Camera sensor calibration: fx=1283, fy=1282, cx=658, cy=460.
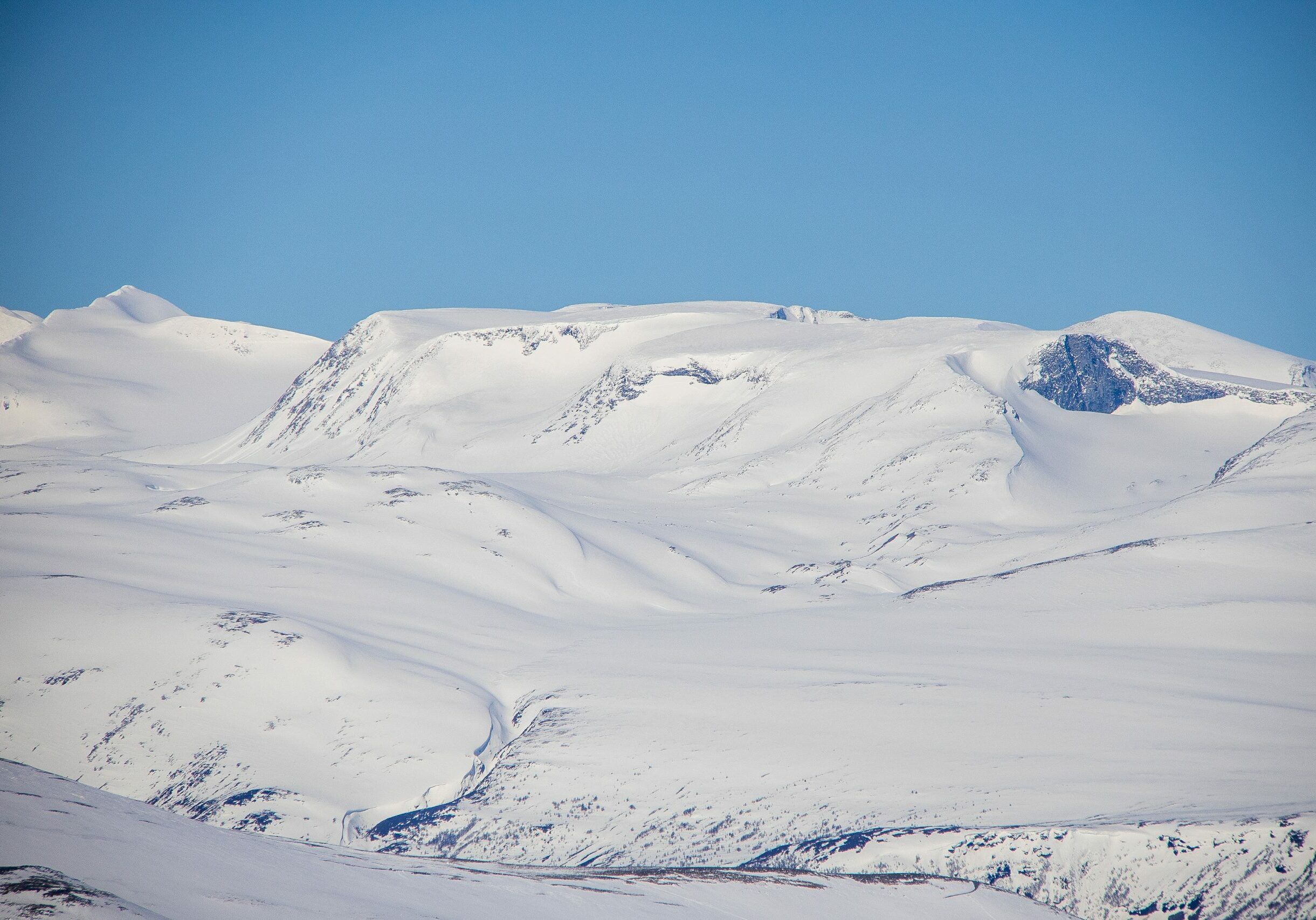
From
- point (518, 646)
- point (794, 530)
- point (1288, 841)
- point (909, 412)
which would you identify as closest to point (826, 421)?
point (909, 412)

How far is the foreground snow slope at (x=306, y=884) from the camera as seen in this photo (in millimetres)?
28781

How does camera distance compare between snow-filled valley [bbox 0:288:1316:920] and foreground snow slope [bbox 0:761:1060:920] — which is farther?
snow-filled valley [bbox 0:288:1316:920]

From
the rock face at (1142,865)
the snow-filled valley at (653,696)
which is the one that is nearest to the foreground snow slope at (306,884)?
the snow-filled valley at (653,696)

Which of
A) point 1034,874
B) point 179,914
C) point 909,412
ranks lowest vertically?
point 1034,874

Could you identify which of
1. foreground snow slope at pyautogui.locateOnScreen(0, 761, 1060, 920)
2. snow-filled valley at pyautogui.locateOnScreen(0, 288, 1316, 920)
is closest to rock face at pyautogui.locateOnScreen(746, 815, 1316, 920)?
snow-filled valley at pyautogui.locateOnScreen(0, 288, 1316, 920)

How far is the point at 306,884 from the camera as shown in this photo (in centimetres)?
3350

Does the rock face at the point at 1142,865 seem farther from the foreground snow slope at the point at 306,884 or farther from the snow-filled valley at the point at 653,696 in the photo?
the foreground snow slope at the point at 306,884

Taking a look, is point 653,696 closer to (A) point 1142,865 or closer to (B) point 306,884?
(A) point 1142,865

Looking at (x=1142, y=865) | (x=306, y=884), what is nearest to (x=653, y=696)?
(x=1142, y=865)

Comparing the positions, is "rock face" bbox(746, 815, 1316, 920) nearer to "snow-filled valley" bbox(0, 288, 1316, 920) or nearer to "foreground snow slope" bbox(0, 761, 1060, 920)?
"snow-filled valley" bbox(0, 288, 1316, 920)

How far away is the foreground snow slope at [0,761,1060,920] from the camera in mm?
28781

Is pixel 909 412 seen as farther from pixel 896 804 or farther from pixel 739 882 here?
pixel 739 882

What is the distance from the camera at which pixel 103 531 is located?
10975 cm

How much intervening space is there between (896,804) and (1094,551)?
54226 mm
